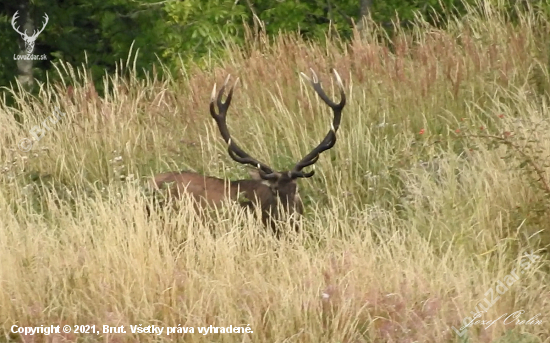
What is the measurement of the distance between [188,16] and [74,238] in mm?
7628

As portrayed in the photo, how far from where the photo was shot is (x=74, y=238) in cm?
661

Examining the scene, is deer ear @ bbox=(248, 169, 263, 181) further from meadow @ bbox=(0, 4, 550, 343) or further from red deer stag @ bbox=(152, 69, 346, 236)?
meadow @ bbox=(0, 4, 550, 343)

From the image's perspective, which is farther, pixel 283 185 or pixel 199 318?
pixel 283 185

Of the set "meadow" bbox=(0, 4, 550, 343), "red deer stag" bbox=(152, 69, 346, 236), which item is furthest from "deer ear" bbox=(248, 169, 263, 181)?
"meadow" bbox=(0, 4, 550, 343)

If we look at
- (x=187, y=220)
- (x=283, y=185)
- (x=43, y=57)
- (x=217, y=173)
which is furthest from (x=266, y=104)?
(x=43, y=57)

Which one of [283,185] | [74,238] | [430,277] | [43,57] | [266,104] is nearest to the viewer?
[430,277]

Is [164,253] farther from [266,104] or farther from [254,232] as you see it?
[266,104]

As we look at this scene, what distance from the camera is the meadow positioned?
581 cm

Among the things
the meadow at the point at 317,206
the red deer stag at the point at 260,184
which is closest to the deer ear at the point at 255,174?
the red deer stag at the point at 260,184

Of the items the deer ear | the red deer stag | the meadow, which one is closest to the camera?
the meadow

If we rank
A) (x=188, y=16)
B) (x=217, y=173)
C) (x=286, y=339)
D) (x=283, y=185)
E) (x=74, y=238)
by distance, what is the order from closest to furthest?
(x=286, y=339)
(x=74, y=238)
(x=283, y=185)
(x=217, y=173)
(x=188, y=16)

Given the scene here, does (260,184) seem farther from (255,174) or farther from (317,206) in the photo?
(317,206)

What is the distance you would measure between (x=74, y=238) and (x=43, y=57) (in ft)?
18.4

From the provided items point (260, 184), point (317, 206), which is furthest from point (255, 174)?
point (317, 206)
